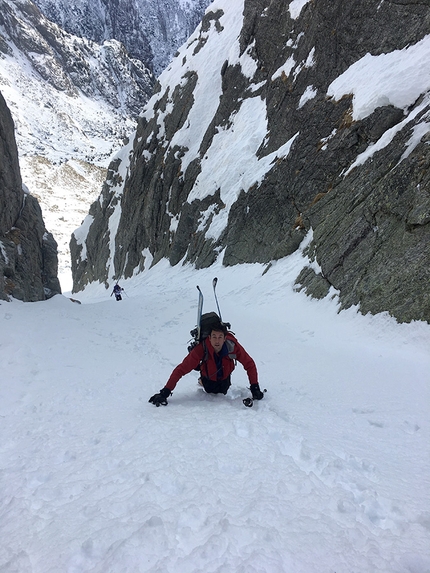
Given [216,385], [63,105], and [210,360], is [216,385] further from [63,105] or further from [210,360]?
[63,105]

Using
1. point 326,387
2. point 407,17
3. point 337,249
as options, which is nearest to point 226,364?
point 326,387

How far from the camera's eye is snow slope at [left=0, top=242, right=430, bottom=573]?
2.16 metres

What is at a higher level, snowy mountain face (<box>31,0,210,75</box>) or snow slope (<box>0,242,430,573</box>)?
snowy mountain face (<box>31,0,210,75</box>)

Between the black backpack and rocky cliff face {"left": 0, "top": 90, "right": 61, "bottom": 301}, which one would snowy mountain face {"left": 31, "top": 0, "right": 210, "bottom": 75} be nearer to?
rocky cliff face {"left": 0, "top": 90, "right": 61, "bottom": 301}

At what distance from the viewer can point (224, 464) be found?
3.15 meters

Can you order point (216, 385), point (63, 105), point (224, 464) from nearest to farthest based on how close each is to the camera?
point (224, 464) < point (216, 385) < point (63, 105)

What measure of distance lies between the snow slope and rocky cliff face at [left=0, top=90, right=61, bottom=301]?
22.7 feet

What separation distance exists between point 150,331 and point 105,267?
3322 centimetres

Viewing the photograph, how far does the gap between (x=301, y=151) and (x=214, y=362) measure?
1375 centimetres

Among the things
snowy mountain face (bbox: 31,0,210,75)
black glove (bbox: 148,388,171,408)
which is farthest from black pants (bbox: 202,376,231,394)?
snowy mountain face (bbox: 31,0,210,75)

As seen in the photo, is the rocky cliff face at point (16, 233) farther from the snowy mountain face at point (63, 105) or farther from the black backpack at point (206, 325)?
the snowy mountain face at point (63, 105)

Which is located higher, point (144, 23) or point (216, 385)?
point (144, 23)

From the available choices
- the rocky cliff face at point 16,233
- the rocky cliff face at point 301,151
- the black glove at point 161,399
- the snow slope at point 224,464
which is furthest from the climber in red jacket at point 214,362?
the rocky cliff face at point 16,233

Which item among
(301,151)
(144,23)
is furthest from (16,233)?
(144,23)
